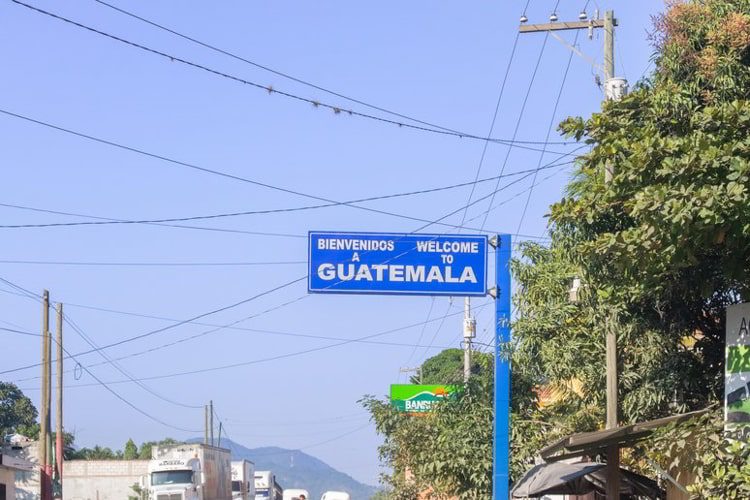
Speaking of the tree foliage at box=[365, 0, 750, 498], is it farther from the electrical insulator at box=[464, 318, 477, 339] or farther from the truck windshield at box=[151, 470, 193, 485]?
the truck windshield at box=[151, 470, 193, 485]

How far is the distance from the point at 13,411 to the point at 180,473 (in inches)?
1997

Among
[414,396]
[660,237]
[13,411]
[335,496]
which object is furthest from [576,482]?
[13,411]

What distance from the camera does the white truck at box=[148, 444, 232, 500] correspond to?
4588 centimetres

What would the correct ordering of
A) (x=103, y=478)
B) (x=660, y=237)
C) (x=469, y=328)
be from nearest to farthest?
(x=660, y=237) < (x=469, y=328) < (x=103, y=478)

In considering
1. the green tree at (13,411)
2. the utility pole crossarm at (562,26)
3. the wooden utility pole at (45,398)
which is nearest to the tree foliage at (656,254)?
the utility pole crossarm at (562,26)

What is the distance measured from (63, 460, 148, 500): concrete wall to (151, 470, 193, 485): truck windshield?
72.0 feet

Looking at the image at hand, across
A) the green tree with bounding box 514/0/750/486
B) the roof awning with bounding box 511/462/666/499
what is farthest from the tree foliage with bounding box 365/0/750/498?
the roof awning with bounding box 511/462/666/499

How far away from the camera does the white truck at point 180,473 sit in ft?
151

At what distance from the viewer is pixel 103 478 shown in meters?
68.5

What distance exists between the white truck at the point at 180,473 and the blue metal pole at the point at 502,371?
92.7 ft

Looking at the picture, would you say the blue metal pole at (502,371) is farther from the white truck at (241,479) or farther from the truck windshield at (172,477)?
the white truck at (241,479)

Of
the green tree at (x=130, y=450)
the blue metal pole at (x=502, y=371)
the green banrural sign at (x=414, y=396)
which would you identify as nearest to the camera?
the blue metal pole at (x=502, y=371)

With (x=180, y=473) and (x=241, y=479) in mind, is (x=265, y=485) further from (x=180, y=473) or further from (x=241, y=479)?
(x=180, y=473)

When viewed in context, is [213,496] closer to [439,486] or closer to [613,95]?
[439,486]
